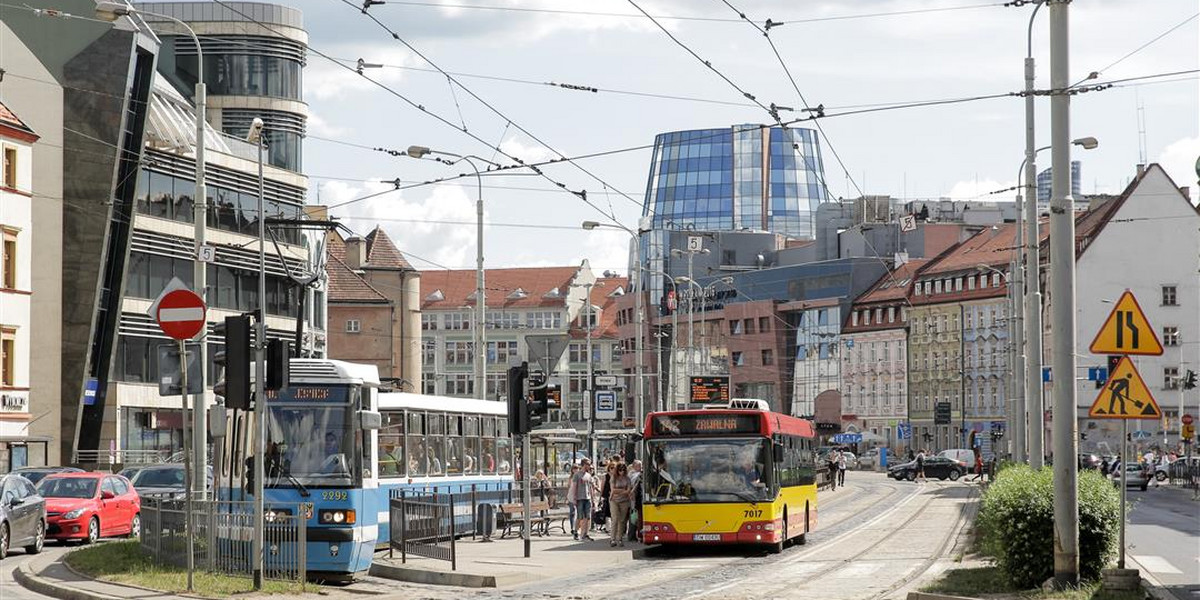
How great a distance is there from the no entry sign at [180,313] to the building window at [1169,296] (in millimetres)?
94032

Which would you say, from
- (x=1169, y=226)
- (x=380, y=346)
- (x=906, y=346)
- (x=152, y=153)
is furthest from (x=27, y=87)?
(x=906, y=346)

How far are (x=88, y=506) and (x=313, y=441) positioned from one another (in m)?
11.8

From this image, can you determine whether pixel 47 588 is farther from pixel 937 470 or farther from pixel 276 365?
pixel 937 470

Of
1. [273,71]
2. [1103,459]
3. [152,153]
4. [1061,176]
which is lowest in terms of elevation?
[1103,459]

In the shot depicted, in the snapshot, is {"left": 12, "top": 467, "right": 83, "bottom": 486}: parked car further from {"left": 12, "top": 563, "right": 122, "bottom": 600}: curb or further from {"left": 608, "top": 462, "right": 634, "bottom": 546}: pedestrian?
{"left": 12, "top": 563, "right": 122, "bottom": 600}: curb

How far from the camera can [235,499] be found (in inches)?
951

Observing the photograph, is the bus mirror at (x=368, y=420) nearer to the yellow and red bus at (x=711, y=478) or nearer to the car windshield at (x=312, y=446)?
the car windshield at (x=312, y=446)

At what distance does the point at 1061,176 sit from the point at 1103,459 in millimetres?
70793

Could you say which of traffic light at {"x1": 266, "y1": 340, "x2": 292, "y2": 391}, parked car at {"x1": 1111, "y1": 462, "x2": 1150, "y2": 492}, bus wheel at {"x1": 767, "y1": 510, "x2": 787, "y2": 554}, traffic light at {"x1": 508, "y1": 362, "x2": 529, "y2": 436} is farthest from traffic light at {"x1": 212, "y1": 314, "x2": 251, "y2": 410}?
parked car at {"x1": 1111, "y1": 462, "x2": 1150, "y2": 492}

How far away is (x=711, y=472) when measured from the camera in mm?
31750

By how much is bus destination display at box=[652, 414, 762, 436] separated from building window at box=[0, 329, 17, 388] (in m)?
29.6

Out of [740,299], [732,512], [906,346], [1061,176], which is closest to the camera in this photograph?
[1061,176]

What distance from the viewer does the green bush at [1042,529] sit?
787 inches

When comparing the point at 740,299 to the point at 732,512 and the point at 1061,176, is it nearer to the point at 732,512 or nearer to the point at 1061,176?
the point at 732,512
